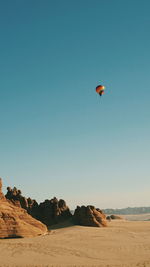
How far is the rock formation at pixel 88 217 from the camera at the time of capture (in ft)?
145

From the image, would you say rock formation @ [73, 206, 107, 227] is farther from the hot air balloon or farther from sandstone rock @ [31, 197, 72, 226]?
the hot air balloon

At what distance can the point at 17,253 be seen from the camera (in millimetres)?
22156

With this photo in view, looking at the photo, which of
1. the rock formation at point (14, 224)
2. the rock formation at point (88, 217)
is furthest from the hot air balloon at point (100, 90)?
the rock formation at point (14, 224)

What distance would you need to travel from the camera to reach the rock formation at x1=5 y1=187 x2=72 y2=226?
48484 millimetres

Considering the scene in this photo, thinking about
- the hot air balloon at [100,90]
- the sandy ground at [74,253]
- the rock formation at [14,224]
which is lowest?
the sandy ground at [74,253]

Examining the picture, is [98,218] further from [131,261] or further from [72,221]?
[131,261]

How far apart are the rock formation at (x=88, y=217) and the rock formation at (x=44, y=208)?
142 inches

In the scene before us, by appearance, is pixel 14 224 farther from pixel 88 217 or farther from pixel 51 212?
pixel 51 212

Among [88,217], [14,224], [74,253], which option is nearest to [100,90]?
[88,217]

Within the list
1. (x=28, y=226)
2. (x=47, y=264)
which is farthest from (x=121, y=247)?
(x=28, y=226)

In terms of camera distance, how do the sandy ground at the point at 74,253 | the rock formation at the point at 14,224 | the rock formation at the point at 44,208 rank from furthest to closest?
1. the rock formation at the point at 44,208
2. the rock formation at the point at 14,224
3. the sandy ground at the point at 74,253

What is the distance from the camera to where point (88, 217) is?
146 ft

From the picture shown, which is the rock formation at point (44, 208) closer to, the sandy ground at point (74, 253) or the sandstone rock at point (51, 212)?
the sandstone rock at point (51, 212)

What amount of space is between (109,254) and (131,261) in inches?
107
